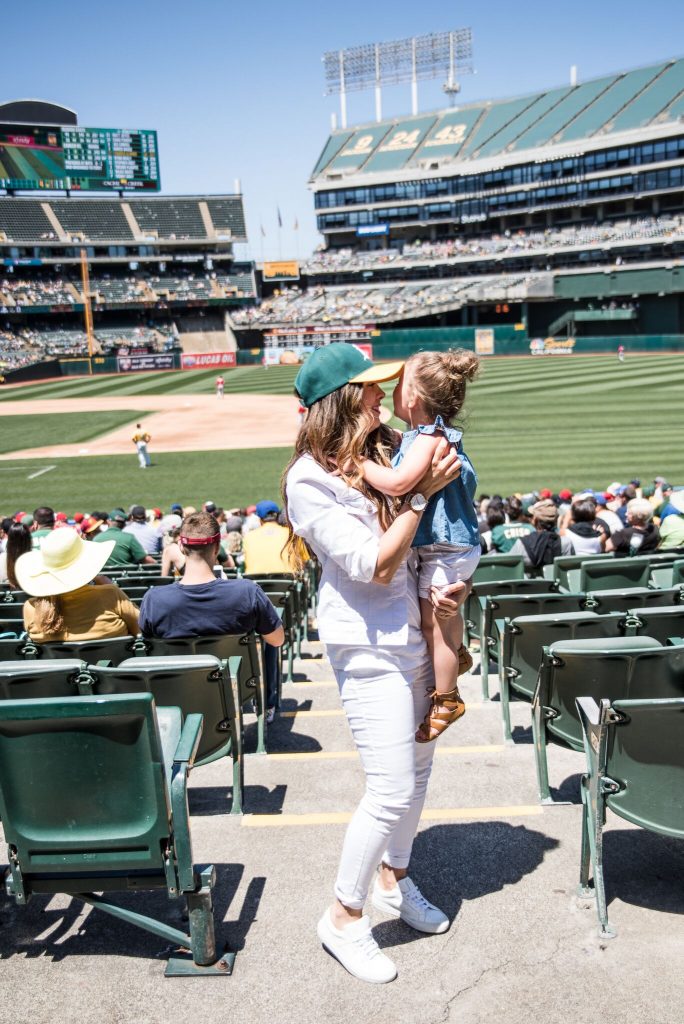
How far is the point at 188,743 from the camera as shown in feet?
10.6

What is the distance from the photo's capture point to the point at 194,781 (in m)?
4.83

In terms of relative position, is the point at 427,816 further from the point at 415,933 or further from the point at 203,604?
the point at 203,604

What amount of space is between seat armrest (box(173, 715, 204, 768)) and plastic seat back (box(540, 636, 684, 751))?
5.70ft

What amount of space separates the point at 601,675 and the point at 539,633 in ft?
3.51

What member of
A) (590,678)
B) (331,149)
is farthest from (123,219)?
(590,678)

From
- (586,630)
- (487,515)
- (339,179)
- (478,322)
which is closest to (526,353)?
(478,322)

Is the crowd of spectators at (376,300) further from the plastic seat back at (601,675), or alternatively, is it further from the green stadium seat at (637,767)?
the green stadium seat at (637,767)

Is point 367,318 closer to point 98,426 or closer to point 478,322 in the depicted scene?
point 478,322

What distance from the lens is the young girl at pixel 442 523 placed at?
10.4ft

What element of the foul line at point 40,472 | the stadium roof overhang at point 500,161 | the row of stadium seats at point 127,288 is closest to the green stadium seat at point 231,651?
the foul line at point 40,472

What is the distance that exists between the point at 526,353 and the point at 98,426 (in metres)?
34.0

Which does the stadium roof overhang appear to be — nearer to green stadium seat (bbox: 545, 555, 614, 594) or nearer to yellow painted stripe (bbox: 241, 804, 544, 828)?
green stadium seat (bbox: 545, 555, 614, 594)

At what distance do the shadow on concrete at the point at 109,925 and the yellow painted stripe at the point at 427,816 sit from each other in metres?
0.47

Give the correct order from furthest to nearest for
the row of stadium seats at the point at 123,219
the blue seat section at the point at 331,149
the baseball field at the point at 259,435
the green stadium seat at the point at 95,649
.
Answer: the blue seat section at the point at 331,149 → the row of stadium seats at the point at 123,219 → the baseball field at the point at 259,435 → the green stadium seat at the point at 95,649
